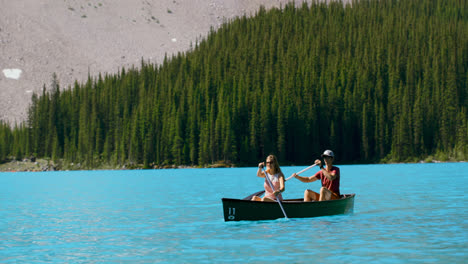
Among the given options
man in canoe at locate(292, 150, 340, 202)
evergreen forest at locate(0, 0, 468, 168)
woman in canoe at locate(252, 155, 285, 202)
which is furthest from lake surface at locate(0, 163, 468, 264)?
evergreen forest at locate(0, 0, 468, 168)

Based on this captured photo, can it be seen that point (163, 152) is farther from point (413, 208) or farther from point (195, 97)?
point (413, 208)

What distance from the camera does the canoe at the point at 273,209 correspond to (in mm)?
23703

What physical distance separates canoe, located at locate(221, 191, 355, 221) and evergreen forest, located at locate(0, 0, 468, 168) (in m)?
97.8

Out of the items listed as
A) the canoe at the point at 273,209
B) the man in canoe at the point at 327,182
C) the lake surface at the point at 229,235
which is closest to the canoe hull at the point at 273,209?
the canoe at the point at 273,209

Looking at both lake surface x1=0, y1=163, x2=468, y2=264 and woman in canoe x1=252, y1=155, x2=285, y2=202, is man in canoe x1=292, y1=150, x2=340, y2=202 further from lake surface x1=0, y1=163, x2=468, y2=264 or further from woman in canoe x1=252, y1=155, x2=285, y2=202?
lake surface x1=0, y1=163, x2=468, y2=264

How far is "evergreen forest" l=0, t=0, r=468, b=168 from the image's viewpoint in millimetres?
130000

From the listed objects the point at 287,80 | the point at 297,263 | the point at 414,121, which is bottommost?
the point at 297,263

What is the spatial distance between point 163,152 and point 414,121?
2098 inches

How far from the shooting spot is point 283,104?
13050cm

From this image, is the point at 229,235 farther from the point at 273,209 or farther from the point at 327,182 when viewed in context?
the point at 327,182

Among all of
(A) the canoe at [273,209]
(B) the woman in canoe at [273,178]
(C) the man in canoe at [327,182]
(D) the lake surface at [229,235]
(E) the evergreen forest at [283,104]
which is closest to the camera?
(D) the lake surface at [229,235]

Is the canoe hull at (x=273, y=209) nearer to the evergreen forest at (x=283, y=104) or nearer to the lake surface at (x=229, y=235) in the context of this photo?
the lake surface at (x=229, y=235)

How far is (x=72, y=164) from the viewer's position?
15150cm

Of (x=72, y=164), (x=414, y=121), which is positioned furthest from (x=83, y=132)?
(x=414, y=121)
